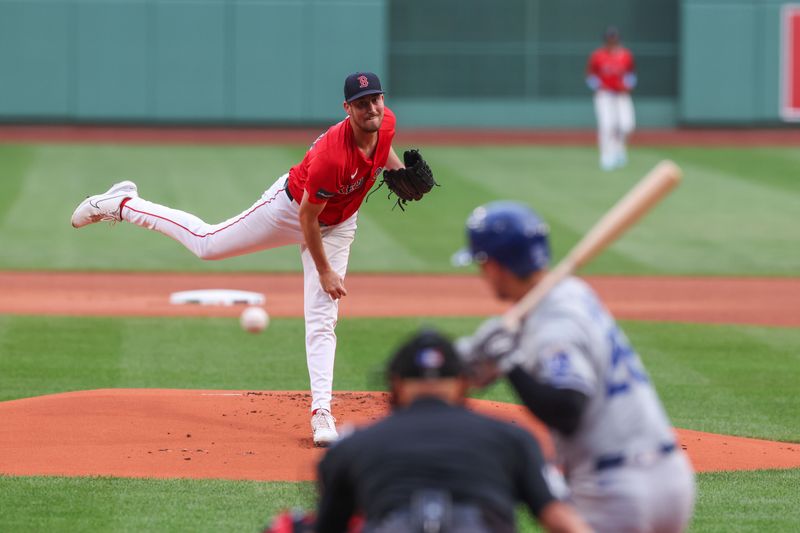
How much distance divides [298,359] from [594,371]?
24.1ft

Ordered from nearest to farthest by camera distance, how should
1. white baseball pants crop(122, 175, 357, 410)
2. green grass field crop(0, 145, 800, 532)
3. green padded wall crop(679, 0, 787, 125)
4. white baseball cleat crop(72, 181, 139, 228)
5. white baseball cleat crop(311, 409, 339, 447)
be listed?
1. green grass field crop(0, 145, 800, 532)
2. white baseball cleat crop(311, 409, 339, 447)
3. white baseball pants crop(122, 175, 357, 410)
4. white baseball cleat crop(72, 181, 139, 228)
5. green padded wall crop(679, 0, 787, 125)

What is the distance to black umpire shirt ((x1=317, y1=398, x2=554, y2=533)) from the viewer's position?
3660 millimetres

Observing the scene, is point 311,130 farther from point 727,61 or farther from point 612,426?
point 612,426

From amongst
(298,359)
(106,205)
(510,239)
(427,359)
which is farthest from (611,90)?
(427,359)

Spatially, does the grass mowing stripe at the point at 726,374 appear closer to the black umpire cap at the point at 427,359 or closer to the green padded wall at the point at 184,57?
the black umpire cap at the point at 427,359

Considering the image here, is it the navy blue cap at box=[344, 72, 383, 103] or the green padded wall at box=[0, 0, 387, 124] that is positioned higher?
the navy blue cap at box=[344, 72, 383, 103]

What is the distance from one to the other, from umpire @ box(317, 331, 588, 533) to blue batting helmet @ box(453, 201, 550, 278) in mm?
380

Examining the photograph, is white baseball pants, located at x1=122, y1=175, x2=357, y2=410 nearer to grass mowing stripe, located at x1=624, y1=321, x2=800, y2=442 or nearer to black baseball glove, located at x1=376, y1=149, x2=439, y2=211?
black baseball glove, located at x1=376, y1=149, x2=439, y2=211

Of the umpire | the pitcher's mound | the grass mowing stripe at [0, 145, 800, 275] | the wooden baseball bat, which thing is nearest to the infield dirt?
the pitcher's mound

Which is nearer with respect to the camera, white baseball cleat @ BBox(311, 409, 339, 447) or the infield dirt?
the infield dirt

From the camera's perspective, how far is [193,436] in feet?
26.9

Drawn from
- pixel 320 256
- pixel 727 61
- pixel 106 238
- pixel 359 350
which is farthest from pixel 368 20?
pixel 320 256

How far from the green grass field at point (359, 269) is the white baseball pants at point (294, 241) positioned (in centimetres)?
101

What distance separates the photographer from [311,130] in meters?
31.0
